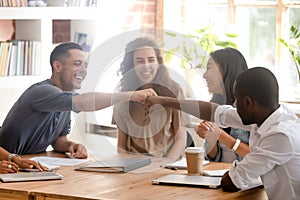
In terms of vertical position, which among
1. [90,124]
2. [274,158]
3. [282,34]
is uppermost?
[282,34]

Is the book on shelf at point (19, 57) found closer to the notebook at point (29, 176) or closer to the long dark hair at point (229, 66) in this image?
the long dark hair at point (229, 66)

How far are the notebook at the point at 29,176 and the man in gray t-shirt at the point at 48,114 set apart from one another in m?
0.49

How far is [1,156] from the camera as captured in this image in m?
3.30

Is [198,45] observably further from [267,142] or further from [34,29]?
[267,142]

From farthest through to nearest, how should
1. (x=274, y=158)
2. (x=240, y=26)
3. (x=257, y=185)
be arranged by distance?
(x=240, y=26)
(x=257, y=185)
(x=274, y=158)

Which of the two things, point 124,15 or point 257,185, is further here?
point 124,15

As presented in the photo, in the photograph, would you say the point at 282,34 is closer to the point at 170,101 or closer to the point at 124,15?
the point at 124,15

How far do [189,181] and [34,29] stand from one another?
2.44 m

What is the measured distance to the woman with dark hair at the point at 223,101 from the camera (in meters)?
3.37

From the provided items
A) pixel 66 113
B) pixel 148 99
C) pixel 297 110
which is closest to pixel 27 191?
pixel 148 99

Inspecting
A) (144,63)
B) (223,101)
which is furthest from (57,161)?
(223,101)

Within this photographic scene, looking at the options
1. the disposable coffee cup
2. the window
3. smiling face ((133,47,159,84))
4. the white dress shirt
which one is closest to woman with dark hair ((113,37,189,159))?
smiling face ((133,47,159,84))

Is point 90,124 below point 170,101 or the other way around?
below

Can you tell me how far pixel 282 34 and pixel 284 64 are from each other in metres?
0.21
